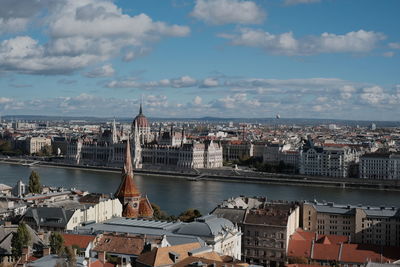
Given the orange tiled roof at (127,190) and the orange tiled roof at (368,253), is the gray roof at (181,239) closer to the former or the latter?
the orange tiled roof at (368,253)

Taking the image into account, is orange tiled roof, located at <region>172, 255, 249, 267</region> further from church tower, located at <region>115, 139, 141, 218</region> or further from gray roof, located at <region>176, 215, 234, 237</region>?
church tower, located at <region>115, 139, 141, 218</region>

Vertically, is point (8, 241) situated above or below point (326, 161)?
above

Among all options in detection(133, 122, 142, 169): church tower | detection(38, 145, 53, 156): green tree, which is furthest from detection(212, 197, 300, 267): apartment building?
detection(38, 145, 53, 156): green tree

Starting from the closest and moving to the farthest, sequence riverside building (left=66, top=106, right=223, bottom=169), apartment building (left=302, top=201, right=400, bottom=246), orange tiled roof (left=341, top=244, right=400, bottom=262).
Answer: orange tiled roof (left=341, top=244, right=400, bottom=262) < apartment building (left=302, top=201, right=400, bottom=246) < riverside building (left=66, top=106, right=223, bottom=169)

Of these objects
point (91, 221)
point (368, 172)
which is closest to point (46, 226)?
point (91, 221)

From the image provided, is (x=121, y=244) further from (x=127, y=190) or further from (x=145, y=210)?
(x=127, y=190)

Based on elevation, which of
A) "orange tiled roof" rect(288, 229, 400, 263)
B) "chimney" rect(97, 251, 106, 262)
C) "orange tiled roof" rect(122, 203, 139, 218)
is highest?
"chimney" rect(97, 251, 106, 262)

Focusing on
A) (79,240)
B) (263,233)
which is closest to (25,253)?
(79,240)
